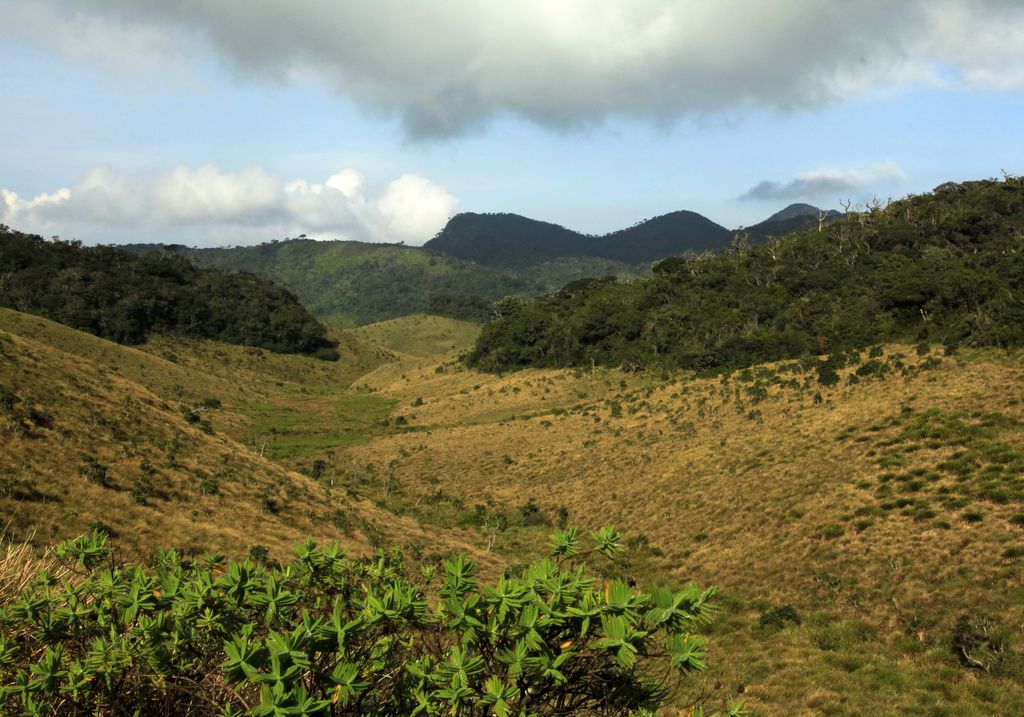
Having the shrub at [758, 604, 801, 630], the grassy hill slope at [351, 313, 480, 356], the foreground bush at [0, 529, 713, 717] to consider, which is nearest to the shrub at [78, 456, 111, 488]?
the foreground bush at [0, 529, 713, 717]

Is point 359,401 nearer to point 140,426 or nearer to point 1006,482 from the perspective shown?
point 140,426

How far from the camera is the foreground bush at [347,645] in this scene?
4.02 metres

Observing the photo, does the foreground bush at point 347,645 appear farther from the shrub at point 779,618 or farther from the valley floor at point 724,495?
the shrub at point 779,618

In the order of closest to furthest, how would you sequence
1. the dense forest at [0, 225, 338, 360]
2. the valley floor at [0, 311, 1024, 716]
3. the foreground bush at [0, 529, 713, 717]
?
the foreground bush at [0, 529, 713, 717]
the valley floor at [0, 311, 1024, 716]
the dense forest at [0, 225, 338, 360]

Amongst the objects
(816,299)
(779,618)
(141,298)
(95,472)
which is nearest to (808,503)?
(779,618)

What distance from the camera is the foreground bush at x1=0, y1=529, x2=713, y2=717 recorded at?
4.02 metres

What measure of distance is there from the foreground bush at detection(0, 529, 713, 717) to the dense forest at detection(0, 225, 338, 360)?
96137mm

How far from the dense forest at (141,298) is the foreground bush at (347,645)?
315 ft

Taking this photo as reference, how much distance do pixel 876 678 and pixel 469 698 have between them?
1336 cm

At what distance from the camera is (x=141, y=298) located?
92188 millimetres

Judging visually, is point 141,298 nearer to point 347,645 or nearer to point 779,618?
point 779,618

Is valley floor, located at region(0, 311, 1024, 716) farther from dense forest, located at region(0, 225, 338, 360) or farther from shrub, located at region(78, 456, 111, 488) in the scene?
Result: dense forest, located at region(0, 225, 338, 360)

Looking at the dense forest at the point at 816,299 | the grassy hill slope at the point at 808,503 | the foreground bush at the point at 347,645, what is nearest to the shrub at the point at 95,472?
the grassy hill slope at the point at 808,503

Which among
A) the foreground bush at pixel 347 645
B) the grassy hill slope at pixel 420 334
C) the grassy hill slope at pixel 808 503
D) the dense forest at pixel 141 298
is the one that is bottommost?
the grassy hill slope at pixel 808 503
